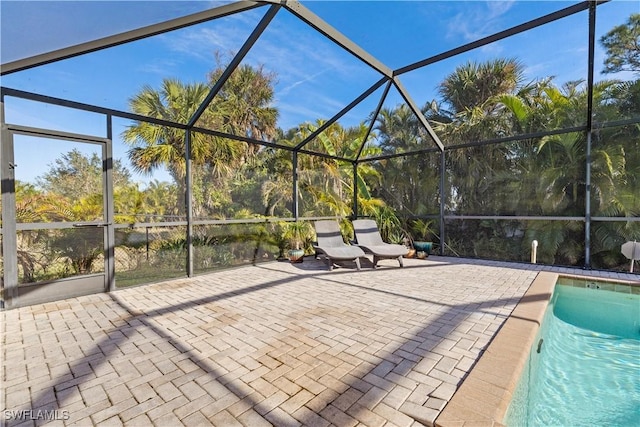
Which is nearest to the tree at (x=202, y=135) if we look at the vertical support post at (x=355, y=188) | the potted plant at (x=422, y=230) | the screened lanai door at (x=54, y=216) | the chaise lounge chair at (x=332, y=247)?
the screened lanai door at (x=54, y=216)

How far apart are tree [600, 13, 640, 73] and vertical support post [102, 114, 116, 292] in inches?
496

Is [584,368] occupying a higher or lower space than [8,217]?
lower

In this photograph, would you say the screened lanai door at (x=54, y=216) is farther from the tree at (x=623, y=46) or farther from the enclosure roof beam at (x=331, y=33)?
the tree at (x=623, y=46)

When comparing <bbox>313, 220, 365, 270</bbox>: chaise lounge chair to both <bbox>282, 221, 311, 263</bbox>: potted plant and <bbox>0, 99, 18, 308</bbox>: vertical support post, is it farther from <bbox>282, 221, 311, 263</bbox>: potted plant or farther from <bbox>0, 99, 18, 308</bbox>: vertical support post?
<bbox>0, 99, 18, 308</bbox>: vertical support post

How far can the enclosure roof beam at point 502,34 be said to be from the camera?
527 cm

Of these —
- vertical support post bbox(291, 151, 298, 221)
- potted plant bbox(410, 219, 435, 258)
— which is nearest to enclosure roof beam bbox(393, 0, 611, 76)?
vertical support post bbox(291, 151, 298, 221)

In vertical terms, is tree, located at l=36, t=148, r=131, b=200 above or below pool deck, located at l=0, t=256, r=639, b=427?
above

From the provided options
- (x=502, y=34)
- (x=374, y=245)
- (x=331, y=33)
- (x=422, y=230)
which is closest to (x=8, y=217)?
(x=331, y=33)

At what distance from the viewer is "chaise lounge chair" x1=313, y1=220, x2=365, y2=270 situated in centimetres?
708

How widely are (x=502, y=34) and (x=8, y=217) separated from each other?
9083 mm

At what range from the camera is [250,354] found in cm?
300

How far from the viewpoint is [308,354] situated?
299 cm

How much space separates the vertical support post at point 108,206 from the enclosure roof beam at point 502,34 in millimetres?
6094

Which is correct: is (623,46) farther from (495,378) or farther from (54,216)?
(54,216)
